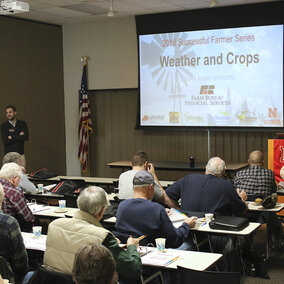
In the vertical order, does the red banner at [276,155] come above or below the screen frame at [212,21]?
below

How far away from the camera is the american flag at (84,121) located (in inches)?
432

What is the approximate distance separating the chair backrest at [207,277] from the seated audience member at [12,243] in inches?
43.5

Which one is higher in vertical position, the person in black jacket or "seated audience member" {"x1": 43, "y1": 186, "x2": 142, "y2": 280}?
the person in black jacket

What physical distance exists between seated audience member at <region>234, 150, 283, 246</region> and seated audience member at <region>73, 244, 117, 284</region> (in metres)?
3.96

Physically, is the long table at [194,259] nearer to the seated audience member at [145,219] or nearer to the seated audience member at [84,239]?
the seated audience member at [145,219]

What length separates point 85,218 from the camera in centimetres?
311

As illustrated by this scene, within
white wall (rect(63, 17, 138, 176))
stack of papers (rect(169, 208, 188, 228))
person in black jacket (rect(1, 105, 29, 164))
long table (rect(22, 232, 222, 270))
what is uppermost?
white wall (rect(63, 17, 138, 176))

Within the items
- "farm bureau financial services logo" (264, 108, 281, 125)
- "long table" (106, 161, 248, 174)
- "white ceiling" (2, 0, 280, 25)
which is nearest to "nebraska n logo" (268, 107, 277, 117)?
"farm bureau financial services logo" (264, 108, 281, 125)

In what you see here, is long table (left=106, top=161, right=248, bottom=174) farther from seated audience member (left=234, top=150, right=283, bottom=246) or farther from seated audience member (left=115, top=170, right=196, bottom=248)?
seated audience member (left=115, top=170, right=196, bottom=248)

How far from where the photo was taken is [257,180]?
19.0ft

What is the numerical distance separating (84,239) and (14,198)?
5.82 ft

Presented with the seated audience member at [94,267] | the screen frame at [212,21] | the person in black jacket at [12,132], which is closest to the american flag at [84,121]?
the screen frame at [212,21]

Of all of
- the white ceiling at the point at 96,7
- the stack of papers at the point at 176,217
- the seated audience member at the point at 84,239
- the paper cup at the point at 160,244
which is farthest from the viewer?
the white ceiling at the point at 96,7

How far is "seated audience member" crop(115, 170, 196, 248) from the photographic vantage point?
148 inches
